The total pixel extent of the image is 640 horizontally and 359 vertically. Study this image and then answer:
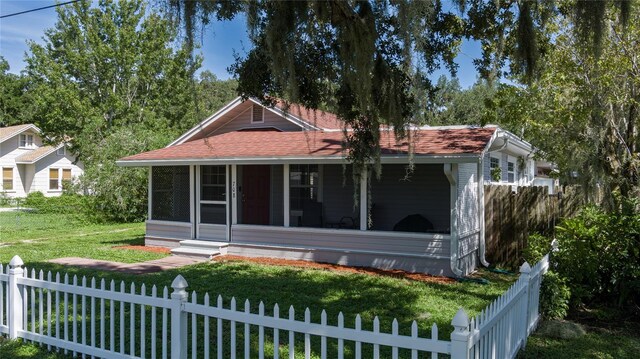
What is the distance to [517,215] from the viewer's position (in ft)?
39.1

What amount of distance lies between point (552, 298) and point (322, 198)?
25.2ft

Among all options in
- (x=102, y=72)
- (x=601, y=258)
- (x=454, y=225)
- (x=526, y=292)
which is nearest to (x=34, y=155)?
(x=102, y=72)

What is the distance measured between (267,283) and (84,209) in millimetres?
15986

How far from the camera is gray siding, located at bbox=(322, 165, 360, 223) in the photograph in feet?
44.1

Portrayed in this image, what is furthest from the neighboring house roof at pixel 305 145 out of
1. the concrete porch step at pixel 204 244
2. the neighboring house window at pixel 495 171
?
the neighboring house window at pixel 495 171

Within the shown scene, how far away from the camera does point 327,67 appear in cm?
655

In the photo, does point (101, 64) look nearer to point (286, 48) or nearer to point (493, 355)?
point (286, 48)

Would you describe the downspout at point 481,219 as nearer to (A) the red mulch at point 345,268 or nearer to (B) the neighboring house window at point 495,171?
(A) the red mulch at point 345,268

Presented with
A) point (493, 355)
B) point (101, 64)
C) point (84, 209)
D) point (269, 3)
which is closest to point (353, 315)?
point (493, 355)

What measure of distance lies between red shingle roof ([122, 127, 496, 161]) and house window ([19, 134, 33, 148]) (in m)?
24.3

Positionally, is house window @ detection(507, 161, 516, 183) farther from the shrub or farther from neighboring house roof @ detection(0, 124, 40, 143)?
neighboring house roof @ detection(0, 124, 40, 143)

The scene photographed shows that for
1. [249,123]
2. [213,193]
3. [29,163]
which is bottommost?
[213,193]

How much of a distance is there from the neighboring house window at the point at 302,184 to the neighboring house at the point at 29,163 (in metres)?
24.5

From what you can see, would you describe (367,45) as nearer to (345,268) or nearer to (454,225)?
(454,225)
